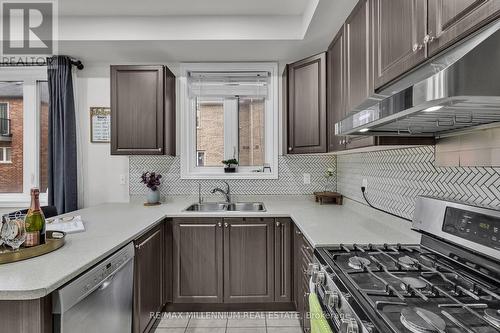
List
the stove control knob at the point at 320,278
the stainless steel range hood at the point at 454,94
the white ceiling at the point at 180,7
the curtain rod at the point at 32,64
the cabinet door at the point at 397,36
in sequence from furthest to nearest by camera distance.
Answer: the curtain rod at the point at 32,64, the white ceiling at the point at 180,7, the stove control knob at the point at 320,278, the cabinet door at the point at 397,36, the stainless steel range hood at the point at 454,94

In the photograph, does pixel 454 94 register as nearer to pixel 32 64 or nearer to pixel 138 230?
pixel 138 230

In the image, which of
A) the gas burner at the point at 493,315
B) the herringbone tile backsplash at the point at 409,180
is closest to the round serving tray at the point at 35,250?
the gas burner at the point at 493,315

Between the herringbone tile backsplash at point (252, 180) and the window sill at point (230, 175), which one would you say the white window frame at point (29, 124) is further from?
the window sill at point (230, 175)

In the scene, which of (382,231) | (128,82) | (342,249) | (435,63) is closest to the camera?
(435,63)

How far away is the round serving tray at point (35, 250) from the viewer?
1.21 metres

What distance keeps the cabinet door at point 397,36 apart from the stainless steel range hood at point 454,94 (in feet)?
0.22

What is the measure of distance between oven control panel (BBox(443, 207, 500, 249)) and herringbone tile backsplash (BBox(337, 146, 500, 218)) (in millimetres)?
129

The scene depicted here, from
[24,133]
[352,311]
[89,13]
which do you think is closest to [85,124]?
[24,133]

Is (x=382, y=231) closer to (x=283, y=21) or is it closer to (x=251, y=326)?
(x=251, y=326)

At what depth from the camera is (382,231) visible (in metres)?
1.79

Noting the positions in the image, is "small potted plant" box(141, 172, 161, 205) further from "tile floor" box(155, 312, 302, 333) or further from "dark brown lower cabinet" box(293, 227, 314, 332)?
"dark brown lower cabinet" box(293, 227, 314, 332)

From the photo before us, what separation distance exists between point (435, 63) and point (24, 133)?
12.5 ft

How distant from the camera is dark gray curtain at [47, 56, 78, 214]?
109 inches

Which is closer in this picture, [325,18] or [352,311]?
[352,311]
